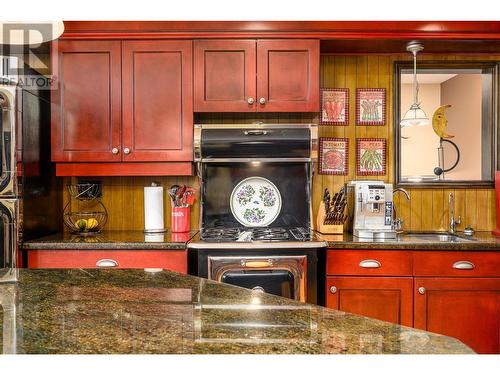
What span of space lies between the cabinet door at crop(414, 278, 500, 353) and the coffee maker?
38 centimetres

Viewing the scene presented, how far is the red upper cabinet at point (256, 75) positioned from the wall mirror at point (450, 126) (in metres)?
0.76

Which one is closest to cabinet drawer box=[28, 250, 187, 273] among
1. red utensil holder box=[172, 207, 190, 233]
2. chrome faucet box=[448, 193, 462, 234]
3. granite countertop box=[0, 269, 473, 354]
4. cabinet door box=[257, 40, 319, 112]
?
red utensil holder box=[172, 207, 190, 233]

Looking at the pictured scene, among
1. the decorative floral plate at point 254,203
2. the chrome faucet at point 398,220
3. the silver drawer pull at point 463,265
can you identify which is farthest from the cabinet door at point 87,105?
the silver drawer pull at point 463,265

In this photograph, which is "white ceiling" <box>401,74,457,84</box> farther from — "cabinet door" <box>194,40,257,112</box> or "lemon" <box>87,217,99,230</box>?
"lemon" <box>87,217,99,230</box>

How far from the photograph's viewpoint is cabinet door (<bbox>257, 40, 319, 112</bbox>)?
2740mm

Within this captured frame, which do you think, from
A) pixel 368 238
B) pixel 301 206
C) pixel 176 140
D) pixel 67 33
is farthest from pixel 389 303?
pixel 67 33

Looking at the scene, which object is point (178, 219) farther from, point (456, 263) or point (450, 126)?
point (450, 126)

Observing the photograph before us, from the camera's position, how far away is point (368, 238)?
2646mm

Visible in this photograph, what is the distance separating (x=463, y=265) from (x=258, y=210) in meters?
1.34

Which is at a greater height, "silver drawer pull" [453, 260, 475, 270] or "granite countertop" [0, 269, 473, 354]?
"granite countertop" [0, 269, 473, 354]

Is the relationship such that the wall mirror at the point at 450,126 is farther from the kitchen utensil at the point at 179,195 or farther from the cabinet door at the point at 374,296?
the kitchen utensil at the point at 179,195

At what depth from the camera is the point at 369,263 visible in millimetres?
2498

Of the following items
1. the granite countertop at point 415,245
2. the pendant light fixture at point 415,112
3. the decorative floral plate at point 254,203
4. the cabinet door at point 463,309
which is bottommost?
the cabinet door at point 463,309

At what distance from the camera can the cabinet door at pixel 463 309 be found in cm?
246
